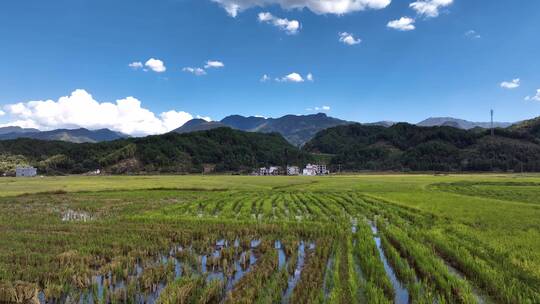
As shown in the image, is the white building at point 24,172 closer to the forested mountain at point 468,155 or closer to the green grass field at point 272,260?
the green grass field at point 272,260

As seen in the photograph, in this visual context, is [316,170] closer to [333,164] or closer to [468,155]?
[333,164]

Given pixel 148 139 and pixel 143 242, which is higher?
pixel 148 139

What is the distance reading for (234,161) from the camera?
639ft

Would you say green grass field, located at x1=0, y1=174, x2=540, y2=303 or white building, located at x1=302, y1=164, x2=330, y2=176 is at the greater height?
green grass field, located at x1=0, y1=174, x2=540, y2=303

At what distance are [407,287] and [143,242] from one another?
10755mm

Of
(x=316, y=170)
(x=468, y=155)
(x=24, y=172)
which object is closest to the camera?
(x=24, y=172)

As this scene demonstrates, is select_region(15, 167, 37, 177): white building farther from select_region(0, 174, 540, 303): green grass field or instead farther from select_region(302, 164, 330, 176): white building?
select_region(0, 174, 540, 303): green grass field

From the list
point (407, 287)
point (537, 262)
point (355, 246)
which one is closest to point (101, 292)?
point (407, 287)

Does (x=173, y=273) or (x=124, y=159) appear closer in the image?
(x=173, y=273)

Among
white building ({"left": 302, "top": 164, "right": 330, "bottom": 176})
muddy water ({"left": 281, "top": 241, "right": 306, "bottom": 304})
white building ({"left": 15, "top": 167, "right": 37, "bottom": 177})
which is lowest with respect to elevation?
white building ({"left": 302, "top": 164, "right": 330, "bottom": 176})

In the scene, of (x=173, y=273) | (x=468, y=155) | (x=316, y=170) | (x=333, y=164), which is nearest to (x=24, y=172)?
(x=316, y=170)

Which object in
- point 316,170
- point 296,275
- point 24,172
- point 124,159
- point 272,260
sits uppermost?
point 124,159

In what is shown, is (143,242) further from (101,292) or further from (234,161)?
(234,161)

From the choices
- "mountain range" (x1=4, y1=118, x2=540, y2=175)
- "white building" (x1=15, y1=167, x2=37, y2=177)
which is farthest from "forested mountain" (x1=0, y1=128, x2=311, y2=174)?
"white building" (x1=15, y1=167, x2=37, y2=177)
